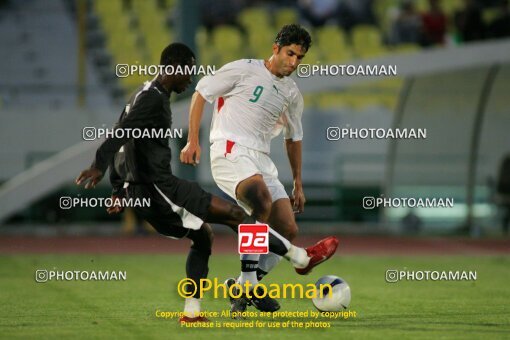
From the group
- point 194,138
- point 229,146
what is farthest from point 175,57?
point 229,146

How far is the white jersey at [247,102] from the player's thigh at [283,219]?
43 cm

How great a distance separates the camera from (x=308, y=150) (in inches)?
807

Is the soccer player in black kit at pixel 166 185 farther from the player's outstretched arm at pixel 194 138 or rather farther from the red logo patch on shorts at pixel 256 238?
the player's outstretched arm at pixel 194 138

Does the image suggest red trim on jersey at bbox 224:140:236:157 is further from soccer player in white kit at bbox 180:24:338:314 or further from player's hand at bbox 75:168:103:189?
player's hand at bbox 75:168:103:189

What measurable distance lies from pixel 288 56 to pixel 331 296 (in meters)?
1.82

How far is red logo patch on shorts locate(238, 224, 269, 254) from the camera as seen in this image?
8.00 meters

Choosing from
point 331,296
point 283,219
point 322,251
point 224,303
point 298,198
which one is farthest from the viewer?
point 224,303

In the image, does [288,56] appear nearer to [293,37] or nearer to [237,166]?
[293,37]

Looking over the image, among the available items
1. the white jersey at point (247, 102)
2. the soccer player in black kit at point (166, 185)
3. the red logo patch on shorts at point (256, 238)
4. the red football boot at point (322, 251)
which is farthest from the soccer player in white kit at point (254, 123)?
the red football boot at point (322, 251)

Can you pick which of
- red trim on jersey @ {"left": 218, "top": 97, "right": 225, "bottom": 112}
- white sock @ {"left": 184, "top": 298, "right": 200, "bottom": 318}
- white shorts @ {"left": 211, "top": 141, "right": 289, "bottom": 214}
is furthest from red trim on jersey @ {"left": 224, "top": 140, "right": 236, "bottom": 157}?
white sock @ {"left": 184, "top": 298, "right": 200, "bottom": 318}

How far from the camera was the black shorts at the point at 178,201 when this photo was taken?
780 cm

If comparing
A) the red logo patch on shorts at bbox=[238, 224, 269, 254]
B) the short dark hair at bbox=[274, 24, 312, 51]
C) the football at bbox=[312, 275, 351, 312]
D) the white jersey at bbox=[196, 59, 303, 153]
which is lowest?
the football at bbox=[312, 275, 351, 312]

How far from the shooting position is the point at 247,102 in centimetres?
846

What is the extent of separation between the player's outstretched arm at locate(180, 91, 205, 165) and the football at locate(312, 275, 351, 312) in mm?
1408
